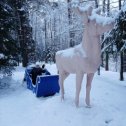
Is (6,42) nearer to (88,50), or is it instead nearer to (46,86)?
(46,86)

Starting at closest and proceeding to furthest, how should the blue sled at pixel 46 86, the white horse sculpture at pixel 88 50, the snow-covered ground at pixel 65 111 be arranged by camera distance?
the white horse sculpture at pixel 88 50 < the snow-covered ground at pixel 65 111 < the blue sled at pixel 46 86

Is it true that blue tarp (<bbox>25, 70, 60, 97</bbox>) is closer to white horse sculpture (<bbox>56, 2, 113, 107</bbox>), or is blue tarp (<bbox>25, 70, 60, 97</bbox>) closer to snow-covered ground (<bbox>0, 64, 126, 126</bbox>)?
snow-covered ground (<bbox>0, 64, 126, 126</bbox>)

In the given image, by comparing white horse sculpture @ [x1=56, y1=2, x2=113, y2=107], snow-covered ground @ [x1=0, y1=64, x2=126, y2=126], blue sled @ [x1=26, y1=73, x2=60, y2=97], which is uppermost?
white horse sculpture @ [x1=56, y1=2, x2=113, y2=107]

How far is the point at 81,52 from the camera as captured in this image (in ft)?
21.1

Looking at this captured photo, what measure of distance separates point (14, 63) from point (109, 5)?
482 inches

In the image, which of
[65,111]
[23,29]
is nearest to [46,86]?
[65,111]

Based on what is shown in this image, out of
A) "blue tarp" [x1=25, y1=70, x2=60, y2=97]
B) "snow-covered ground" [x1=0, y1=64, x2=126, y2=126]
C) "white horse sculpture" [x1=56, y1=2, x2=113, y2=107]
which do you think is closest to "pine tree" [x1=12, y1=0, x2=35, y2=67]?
"blue tarp" [x1=25, y1=70, x2=60, y2=97]

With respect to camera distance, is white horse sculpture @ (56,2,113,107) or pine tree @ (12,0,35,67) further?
pine tree @ (12,0,35,67)

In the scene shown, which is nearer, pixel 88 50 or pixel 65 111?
pixel 88 50

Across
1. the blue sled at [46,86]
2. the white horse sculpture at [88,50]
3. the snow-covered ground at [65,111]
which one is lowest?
the snow-covered ground at [65,111]

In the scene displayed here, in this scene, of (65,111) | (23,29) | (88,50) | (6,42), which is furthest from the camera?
(23,29)

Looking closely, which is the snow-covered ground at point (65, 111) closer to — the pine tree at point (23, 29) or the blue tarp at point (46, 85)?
the blue tarp at point (46, 85)

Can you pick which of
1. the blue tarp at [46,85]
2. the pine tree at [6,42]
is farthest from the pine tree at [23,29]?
the blue tarp at [46,85]

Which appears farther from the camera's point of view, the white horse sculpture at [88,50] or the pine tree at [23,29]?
the pine tree at [23,29]
